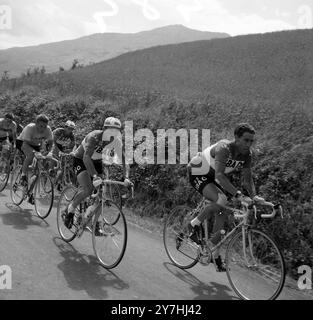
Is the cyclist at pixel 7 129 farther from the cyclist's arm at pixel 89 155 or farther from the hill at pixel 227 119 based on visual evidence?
the cyclist's arm at pixel 89 155

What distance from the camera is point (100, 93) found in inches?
791

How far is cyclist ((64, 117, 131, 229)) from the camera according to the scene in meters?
6.66

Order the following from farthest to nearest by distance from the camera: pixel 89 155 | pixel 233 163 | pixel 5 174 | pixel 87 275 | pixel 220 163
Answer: pixel 5 174
pixel 89 155
pixel 233 163
pixel 87 275
pixel 220 163

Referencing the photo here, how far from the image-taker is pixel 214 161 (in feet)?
20.7

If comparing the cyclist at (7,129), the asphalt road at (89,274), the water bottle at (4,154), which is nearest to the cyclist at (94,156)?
the asphalt road at (89,274)

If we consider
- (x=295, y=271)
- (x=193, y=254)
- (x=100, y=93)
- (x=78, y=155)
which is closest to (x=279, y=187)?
(x=295, y=271)

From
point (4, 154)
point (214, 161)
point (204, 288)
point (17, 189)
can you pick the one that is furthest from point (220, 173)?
point (4, 154)

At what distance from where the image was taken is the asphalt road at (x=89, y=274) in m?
5.37

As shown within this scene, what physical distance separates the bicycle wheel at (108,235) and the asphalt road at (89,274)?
0.54 feet

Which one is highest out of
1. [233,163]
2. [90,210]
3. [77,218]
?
[233,163]

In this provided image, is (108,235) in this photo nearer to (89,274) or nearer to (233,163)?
(89,274)

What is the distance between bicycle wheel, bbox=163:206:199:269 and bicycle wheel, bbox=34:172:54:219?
2.94 metres

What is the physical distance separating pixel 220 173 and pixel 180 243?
1.78 meters
